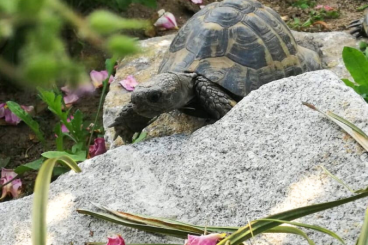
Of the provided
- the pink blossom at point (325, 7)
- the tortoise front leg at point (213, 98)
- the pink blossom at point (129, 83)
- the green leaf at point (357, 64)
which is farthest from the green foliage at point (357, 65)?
the pink blossom at point (325, 7)

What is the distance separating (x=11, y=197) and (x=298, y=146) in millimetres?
1638

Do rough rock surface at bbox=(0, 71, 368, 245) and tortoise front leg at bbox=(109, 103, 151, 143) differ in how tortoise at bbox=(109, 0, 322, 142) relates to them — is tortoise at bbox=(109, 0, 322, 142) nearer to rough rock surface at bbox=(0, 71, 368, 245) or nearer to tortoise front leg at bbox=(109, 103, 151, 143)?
tortoise front leg at bbox=(109, 103, 151, 143)

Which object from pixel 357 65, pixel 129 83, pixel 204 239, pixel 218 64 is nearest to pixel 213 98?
pixel 218 64

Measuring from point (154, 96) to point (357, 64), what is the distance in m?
0.78

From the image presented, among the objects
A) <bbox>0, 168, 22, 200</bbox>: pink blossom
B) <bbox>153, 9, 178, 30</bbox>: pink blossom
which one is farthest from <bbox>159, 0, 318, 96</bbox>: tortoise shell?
<bbox>153, 9, 178, 30</bbox>: pink blossom

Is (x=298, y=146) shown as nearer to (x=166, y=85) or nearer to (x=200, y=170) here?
(x=200, y=170)

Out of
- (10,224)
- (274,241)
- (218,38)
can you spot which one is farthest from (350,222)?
(218,38)

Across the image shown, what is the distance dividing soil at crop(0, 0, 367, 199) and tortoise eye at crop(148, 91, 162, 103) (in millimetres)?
562

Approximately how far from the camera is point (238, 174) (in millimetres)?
1357

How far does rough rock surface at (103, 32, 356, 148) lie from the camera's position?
6.83ft

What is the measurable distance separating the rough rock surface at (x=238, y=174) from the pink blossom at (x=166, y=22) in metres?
2.15

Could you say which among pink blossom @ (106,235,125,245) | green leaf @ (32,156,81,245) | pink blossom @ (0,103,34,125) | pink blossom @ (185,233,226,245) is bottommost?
pink blossom @ (0,103,34,125)

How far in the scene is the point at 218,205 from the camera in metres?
1.29

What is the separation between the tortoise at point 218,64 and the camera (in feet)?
6.39
